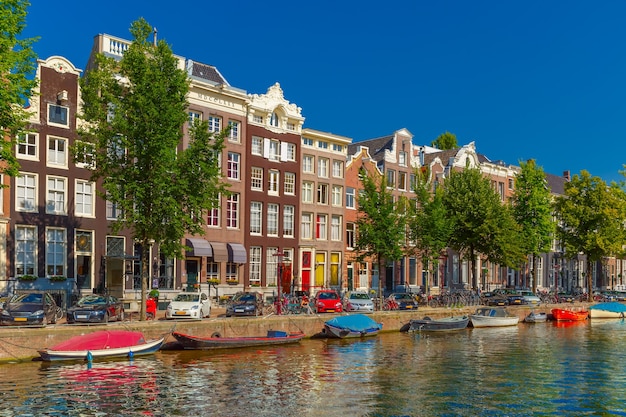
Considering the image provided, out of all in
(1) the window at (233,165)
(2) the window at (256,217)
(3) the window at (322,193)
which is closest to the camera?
(1) the window at (233,165)

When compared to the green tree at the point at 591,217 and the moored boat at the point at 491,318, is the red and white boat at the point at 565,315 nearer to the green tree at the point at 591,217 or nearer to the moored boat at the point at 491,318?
the moored boat at the point at 491,318

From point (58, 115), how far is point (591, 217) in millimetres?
61940

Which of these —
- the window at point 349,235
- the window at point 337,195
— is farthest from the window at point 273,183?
the window at point 349,235

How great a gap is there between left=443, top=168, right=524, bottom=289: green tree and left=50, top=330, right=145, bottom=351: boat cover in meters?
42.1

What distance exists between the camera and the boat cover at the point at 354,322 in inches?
1795

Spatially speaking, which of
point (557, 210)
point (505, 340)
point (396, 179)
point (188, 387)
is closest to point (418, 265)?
point (396, 179)

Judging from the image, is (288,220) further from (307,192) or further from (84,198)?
(84,198)

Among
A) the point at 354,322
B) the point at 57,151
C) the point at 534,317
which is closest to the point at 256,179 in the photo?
the point at 57,151

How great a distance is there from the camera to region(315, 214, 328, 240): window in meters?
71.2

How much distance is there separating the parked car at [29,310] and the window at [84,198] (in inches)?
574

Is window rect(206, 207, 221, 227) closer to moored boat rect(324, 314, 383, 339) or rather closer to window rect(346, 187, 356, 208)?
window rect(346, 187, 356, 208)

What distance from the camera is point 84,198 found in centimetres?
5209

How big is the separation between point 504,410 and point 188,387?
476 inches

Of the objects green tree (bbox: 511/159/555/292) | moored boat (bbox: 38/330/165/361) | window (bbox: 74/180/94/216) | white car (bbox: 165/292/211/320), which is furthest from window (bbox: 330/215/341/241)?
A: moored boat (bbox: 38/330/165/361)
